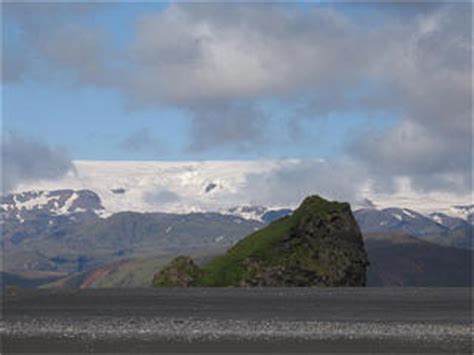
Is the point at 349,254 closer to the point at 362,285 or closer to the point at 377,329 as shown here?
the point at 362,285

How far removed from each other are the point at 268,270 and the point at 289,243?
8.79 metres

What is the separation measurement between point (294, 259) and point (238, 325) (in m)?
83.0

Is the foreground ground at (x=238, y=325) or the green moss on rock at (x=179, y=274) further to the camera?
the green moss on rock at (x=179, y=274)

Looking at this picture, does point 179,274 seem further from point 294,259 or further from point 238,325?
point 238,325

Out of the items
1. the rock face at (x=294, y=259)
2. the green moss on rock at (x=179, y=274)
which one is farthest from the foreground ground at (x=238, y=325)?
the green moss on rock at (x=179, y=274)

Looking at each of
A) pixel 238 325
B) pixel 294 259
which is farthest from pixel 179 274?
pixel 238 325

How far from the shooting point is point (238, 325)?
79500mm

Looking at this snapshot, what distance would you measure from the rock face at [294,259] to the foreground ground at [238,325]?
35.4 meters

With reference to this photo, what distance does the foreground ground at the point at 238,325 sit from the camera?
2525 inches

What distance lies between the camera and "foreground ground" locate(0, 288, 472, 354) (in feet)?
210

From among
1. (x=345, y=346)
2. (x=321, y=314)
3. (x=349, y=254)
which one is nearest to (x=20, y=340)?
(x=345, y=346)

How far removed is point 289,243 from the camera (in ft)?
550

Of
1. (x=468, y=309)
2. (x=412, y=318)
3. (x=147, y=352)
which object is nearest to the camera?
(x=147, y=352)

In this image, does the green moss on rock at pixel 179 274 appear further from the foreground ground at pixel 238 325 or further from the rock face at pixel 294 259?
the foreground ground at pixel 238 325
